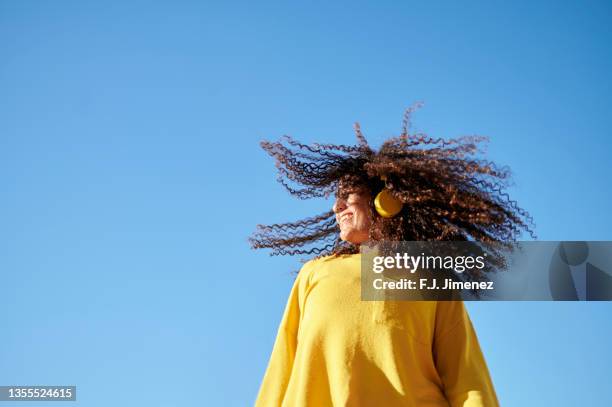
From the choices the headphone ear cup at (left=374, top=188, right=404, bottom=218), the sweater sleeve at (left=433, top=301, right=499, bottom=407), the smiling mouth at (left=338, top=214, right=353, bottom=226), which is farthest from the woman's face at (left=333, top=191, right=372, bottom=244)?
the sweater sleeve at (left=433, top=301, right=499, bottom=407)

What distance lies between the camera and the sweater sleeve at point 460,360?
379cm

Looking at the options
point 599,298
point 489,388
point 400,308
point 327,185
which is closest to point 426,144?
point 327,185

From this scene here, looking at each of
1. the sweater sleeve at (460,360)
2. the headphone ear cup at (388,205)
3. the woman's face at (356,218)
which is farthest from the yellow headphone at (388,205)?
the sweater sleeve at (460,360)

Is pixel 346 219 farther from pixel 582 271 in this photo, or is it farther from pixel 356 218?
pixel 582 271

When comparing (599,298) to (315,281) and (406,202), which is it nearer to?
(406,202)

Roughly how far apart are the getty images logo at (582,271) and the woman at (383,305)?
918 millimetres

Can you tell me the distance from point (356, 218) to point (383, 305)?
0.56 metres

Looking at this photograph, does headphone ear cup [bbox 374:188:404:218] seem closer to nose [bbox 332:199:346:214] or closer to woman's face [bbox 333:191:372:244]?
woman's face [bbox 333:191:372:244]

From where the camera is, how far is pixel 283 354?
4191 mm

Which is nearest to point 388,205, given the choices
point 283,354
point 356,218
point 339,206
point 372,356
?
point 356,218

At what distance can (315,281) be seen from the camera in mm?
4227

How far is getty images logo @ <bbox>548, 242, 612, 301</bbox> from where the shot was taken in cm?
488

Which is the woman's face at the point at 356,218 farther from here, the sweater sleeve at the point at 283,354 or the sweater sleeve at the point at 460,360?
the sweater sleeve at the point at 460,360

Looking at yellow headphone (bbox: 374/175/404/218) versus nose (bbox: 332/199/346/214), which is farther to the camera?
nose (bbox: 332/199/346/214)
